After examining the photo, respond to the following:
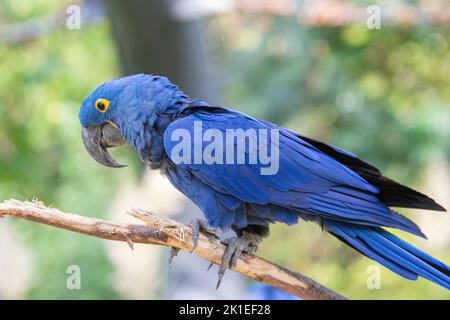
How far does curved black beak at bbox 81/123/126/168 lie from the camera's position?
270 cm

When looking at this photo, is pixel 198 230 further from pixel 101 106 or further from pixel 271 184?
pixel 101 106

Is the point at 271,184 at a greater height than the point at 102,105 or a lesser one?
lesser

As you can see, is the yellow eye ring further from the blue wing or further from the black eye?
the blue wing

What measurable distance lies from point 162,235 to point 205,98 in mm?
2609

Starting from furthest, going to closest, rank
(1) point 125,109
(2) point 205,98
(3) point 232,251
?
(2) point 205,98 → (1) point 125,109 → (3) point 232,251

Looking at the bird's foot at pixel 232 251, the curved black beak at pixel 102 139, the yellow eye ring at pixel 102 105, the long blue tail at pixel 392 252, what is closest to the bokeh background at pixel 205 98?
the bird's foot at pixel 232 251

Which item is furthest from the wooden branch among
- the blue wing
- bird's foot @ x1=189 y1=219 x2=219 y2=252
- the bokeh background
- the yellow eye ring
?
the bokeh background

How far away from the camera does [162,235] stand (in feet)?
7.41

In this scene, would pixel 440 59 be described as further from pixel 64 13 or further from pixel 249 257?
pixel 249 257

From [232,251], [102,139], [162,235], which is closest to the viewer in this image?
[162,235]

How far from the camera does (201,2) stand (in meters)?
4.45

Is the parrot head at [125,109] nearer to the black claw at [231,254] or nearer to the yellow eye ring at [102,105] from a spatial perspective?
the yellow eye ring at [102,105]

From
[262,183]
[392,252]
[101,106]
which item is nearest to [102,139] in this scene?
[101,106]
